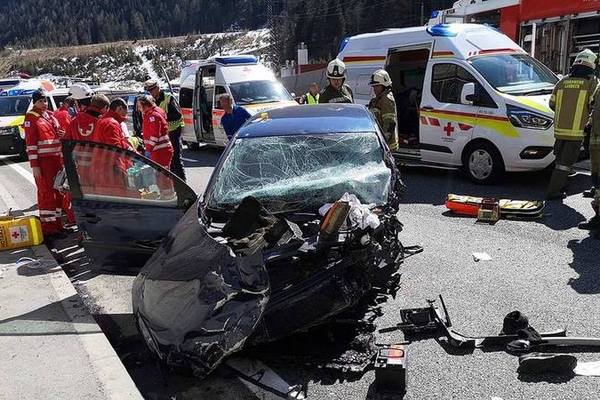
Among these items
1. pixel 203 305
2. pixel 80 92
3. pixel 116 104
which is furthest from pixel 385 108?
pixel 203 305

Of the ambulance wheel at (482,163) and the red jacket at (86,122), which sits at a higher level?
the red jacket at (86,122)

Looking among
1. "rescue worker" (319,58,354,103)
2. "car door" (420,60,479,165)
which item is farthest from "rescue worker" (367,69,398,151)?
"car door" (420,60,479,165)

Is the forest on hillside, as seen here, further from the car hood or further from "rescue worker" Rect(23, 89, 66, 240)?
the car hood

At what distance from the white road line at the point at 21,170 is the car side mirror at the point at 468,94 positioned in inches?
326

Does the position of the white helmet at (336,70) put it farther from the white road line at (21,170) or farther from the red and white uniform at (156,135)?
the white road line at (21,170)

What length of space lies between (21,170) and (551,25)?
1237 centimetres

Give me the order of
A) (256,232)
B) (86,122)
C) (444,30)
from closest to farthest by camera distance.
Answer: (256,232) < (86,122) < (444,30)

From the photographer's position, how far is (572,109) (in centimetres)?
661

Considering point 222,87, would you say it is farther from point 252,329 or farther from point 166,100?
point 252,329

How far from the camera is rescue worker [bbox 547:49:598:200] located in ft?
21.6

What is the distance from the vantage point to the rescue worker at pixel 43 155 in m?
6.54

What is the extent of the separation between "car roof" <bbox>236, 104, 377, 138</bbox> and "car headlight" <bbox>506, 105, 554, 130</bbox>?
3139 millimetres

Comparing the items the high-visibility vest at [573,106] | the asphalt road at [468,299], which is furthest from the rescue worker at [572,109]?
the asphalt road at [468,299]

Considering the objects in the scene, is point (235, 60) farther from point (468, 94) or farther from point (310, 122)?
point (310, 122)
